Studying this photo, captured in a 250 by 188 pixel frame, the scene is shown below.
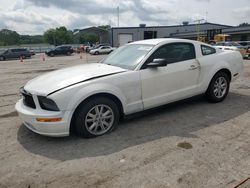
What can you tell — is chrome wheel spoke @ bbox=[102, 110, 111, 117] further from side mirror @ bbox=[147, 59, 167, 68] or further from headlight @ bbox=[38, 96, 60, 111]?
side mirror @ bbox=[147, 59, 167, 68]

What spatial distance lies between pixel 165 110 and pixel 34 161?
2.85m

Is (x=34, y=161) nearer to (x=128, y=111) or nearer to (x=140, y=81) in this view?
(x=128, y=111)

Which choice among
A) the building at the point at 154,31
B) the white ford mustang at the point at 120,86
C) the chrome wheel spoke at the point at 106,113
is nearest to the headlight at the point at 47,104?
the white ford mustang at the point at 120,86

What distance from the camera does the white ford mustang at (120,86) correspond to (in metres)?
3.51

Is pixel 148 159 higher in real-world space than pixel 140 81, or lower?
lower

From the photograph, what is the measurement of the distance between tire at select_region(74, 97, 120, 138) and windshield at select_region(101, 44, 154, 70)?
2.76 feet

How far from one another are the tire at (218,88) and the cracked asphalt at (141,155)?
0.65m

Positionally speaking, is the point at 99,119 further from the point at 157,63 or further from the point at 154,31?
the point at 154,31

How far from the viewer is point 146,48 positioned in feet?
14.7

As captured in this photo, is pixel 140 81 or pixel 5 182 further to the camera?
→ pixel 140 81

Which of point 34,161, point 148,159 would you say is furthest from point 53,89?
point 148,159

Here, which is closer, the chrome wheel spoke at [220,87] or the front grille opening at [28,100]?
the front grille opening at [28,100]

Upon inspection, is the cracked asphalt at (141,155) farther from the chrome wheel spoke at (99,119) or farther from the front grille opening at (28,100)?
the front grille opening at (28,100)

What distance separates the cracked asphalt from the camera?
2.73 m
